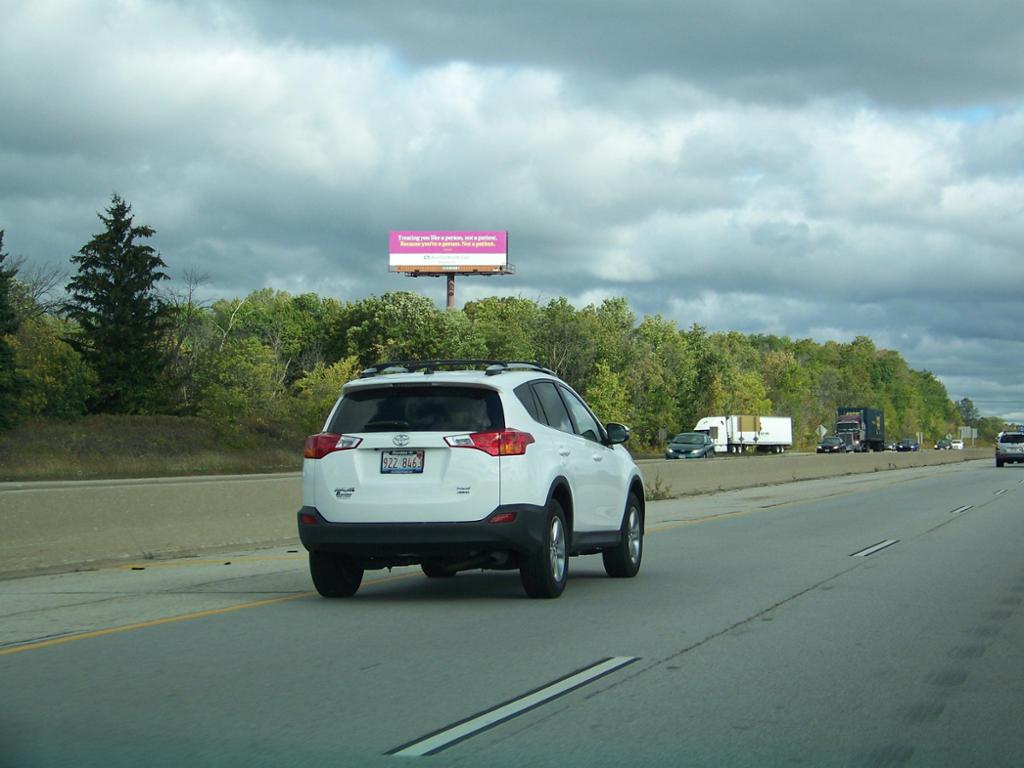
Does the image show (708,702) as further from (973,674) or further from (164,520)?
(164,520)

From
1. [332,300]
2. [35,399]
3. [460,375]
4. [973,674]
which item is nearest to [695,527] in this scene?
[460,375]

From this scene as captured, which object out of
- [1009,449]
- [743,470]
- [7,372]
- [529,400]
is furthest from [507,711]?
[1009,449]

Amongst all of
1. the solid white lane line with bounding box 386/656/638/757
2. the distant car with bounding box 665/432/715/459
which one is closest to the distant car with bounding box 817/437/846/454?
the distant car with bounding box 665/432/715/459

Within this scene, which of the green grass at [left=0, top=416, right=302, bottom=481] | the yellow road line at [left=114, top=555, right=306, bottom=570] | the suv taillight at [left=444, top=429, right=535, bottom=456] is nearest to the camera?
the suv taillight at [left=444, top=429, right=535, bottom=456]

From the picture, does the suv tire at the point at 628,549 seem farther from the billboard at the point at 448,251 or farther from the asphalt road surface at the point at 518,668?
the billboard at the point at 448,251

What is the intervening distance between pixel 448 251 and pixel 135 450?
6195cm

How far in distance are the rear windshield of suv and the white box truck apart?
81536mm

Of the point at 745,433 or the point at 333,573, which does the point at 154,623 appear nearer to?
the point at 333,573

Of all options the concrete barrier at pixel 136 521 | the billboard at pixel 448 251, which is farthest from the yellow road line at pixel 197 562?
the billboard at pixel 448 251

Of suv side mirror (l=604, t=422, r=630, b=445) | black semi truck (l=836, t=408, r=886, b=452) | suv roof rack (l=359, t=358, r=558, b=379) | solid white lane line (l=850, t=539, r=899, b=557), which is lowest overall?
solid white lane line (l=850, t=539, r=899, b=557)

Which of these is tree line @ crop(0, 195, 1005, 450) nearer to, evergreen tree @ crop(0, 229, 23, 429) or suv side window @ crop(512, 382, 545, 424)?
A: evergreen tree @ crop(0, 229, 23, 429)

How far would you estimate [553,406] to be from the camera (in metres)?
12.1

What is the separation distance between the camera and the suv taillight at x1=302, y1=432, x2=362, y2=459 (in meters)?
10.9

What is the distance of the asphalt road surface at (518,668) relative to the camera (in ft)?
20.1
